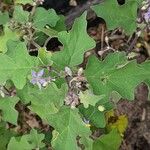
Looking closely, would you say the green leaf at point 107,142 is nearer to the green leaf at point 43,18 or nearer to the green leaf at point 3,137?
the green leaf at point 3,137

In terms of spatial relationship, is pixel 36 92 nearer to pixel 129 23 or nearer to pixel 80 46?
pixel 80 46

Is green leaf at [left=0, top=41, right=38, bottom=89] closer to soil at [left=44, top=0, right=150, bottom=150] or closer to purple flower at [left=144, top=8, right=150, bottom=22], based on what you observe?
purple flower at [left=144, top=8, right=150, bottom=22]

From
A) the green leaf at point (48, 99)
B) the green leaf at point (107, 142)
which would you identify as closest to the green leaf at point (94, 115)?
the green leaf at point (107, 142)

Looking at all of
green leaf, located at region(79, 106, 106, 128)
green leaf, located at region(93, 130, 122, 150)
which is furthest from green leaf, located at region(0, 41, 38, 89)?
green leaf, located at region(93, 130, 122, 150)

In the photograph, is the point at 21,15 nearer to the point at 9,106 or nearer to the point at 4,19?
the point at 4,19

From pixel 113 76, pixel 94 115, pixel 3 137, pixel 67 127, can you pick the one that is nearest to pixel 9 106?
pixel 3 137

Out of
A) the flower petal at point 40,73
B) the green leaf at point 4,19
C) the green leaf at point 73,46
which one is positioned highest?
the green leaf at point 73,46
